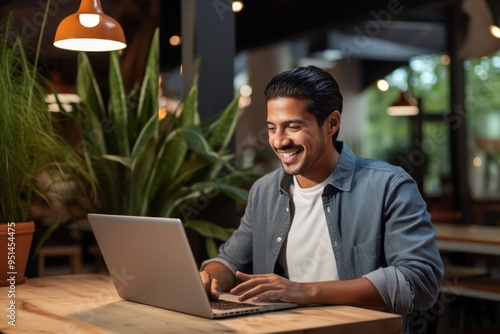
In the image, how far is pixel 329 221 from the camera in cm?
255

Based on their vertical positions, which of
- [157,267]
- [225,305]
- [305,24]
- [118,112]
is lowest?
[225,305]

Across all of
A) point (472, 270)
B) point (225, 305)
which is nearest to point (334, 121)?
point (225, 305)

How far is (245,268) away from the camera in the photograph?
9.21 feet

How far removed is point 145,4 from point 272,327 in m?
4.89

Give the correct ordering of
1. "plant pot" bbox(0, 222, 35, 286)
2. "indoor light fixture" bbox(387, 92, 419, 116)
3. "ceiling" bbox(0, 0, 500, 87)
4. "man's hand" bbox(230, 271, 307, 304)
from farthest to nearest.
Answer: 1. "indoor light fixture" bbox(387, 92, 419, 116)
2. "ceiling" bbox(0, 0, 500, 87)
3. "plant pot" bbox(0, 222, 35, 286)
4. "man's hand" bbox(230, 271, 307, 304)

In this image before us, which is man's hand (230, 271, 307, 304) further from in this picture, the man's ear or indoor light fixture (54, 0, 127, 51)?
indoor light fixture (54, 0, 127, 51)

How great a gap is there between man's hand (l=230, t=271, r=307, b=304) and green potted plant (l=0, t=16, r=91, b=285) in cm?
105

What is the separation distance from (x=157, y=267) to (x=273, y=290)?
32 cm

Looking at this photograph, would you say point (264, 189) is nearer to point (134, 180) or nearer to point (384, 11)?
point (134, 180)

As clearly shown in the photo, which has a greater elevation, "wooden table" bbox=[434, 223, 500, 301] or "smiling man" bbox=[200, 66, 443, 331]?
"smiling man" bbox=[200, 66, 443, 331]

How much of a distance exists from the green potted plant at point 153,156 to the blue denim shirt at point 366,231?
2.73 feet

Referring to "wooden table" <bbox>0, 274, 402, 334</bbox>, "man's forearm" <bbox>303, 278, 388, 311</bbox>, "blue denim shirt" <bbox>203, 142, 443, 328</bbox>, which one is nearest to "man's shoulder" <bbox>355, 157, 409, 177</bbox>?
"blue denim shirt" <bbox>203, 142, 443, 328</bbox>

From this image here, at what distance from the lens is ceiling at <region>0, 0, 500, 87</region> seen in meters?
4.75

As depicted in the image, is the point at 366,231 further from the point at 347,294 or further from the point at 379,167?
the point at 347,294
